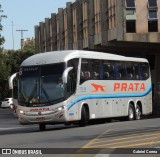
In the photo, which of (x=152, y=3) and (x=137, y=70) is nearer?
(x=137, y=70)

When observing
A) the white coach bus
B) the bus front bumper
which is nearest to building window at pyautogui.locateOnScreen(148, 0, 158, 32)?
the white coach bus

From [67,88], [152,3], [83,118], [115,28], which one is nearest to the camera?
[67,88]

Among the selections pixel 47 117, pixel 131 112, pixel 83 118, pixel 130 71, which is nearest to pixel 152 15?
pixel 130 71

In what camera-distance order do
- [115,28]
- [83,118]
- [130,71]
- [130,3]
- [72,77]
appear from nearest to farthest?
[72,77]
[83,118]
[130,71]
[115,28]
[130,3]

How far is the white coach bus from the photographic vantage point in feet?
80.6

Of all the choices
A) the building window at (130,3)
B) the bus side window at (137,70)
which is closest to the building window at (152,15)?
the building window at (130,3)

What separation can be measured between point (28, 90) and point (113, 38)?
1853cm

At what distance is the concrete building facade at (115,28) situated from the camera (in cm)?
4212

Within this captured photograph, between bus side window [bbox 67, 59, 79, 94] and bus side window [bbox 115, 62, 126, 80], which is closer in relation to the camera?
bus side window [bbox 67, 59, 79, 94]

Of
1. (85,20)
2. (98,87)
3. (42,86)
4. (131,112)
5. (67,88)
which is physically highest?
(85,20)

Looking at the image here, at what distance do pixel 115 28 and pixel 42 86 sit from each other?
60.5 feet

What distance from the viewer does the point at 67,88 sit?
976 inches

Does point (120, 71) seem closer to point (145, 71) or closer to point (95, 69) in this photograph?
point (95, 69)

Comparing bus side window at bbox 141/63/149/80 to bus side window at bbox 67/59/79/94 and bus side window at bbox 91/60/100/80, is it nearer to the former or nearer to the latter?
bus side window at bbox 91/60/100/80
